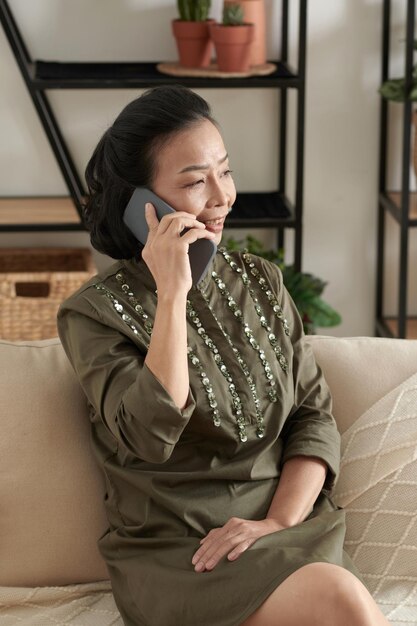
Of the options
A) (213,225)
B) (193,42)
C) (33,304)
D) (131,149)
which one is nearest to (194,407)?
(213,225)

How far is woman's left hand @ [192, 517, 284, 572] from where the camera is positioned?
1659mm

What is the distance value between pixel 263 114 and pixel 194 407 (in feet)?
6.97

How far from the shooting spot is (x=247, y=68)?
3264 millimetres

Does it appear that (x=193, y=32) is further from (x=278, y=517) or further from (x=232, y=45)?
(x=278, y=517)

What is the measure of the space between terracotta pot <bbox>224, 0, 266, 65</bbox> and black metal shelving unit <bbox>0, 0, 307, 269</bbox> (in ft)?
0.26

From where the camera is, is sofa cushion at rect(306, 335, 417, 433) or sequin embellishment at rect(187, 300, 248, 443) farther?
sofa cushion at rect(306, 335, 417, 433)

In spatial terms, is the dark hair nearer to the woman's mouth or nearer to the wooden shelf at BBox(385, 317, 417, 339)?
the woman's mouth

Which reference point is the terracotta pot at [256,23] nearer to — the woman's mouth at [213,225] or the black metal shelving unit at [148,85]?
the black metal shelving unit at [148,85]

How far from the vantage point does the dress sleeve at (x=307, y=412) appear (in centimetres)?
183

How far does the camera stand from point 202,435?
1756 mm

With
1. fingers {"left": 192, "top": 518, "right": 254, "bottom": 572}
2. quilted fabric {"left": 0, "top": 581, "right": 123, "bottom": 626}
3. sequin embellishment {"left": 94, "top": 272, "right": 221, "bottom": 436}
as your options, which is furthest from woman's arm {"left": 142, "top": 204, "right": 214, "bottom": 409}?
quilted fabric {"left": 0, "top": 581, "right": 123, "bottom": 626}

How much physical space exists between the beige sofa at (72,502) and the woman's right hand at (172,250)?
1.22ft

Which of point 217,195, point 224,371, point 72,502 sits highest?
point 217,195

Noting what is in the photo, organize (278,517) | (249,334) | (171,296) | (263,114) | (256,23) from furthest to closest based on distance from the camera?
(263,114), (256,23), (249,334), (278,517), (171,296)
